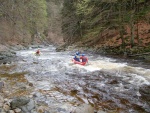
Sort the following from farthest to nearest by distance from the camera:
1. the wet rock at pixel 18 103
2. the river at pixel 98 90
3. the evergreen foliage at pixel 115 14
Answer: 1. the evergreen foliage at pixel 115 14
2. the river at pixel 98 90
3. the wet rock at pixel 18 103

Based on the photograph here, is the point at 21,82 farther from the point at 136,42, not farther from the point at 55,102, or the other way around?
the point at 136,42

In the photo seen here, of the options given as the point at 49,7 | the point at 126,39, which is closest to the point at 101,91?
the point at 126,39

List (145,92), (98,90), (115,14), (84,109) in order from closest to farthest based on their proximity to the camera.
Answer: (84,109) → (145,92) → (98,90) → (115,14)

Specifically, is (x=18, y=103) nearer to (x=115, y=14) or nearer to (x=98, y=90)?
(x=98, y=90)

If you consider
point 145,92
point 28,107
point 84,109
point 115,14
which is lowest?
point 145,92

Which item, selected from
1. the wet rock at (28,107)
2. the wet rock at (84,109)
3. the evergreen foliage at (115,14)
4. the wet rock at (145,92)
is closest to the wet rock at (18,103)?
the wet rock at (28,107)

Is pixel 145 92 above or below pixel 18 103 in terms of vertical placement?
below

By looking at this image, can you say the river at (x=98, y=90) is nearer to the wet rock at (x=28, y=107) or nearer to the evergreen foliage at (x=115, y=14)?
the wet rock at (x=28, y=107)

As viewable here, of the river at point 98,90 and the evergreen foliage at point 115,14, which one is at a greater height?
the evergreen foliage at point 115,14

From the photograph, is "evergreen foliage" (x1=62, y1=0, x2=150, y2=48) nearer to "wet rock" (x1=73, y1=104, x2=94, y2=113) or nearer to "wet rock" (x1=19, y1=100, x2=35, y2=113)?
"wet rock" (x1=73, y1=104, x2=94, y2=113)

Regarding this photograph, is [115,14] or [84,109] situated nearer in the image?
[84,109]

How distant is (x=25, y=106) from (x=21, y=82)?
139 inches

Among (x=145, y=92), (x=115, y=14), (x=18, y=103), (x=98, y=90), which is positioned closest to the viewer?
(x=18, y=103)

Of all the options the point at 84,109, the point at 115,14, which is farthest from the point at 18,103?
the point at 115,14
